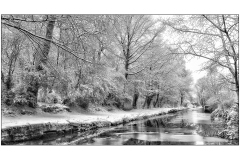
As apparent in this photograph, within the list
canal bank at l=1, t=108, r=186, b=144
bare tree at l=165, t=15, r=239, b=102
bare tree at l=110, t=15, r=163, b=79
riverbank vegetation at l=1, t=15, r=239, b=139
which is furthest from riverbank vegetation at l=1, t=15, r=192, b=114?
bare tree at l=110, t=15, r=163, b=79

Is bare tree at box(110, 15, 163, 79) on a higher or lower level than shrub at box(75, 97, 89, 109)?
higher

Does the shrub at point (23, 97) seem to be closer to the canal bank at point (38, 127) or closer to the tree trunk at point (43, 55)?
the tree trunk at point (43, 55)

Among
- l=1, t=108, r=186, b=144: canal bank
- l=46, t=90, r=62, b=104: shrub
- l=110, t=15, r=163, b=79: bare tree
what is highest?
l=110, t=15, r=163, b=79: bare tree

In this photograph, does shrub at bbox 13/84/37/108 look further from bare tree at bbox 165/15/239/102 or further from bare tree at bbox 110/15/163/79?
bare tree at bbox 110/15/163/79

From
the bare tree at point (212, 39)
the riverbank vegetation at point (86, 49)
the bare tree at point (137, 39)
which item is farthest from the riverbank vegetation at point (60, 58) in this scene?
the bare tree at point (137, 39)

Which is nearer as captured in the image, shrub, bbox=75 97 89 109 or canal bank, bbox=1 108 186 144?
canal bank, bbox=1 108 186 144

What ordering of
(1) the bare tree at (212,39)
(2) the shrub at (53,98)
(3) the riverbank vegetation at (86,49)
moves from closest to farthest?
1. (1) the bare tree at (212,39)
2. (3) the riverbank vegetation at (86,49)
3. (2) the shrub at (53,98)

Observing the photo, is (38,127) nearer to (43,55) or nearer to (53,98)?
(43,55)

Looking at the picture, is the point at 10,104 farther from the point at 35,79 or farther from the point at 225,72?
the point at 225,72

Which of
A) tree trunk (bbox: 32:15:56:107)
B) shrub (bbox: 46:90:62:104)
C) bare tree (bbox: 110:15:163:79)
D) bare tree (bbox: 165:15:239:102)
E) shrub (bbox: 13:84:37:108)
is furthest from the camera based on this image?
bare tree (bbox: 110:15:163:79)

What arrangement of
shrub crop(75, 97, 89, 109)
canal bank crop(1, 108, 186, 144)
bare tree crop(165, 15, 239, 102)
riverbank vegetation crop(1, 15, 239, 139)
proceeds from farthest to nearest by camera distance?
shrub crop(75, 97, 89, 109)
canal bank crop(1, 108, 186, 144)
riverbank vegetation crop(1, 15, 239, 139)
bare tree crop(165, 15, 239, 102)

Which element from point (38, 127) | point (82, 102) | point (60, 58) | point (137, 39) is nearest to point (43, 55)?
point (60, 58)

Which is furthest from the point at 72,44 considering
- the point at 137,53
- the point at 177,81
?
the point at 177,81

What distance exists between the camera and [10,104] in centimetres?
887
